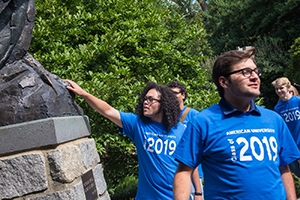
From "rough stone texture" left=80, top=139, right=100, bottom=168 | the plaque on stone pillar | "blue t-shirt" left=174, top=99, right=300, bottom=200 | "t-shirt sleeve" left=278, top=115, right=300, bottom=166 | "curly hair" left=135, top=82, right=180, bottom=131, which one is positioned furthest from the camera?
"curly hair" left=135, top=82, right=180, bottom=131

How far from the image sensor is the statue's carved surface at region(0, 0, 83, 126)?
3447mm

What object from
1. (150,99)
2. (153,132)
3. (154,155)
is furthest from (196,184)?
(150,99)

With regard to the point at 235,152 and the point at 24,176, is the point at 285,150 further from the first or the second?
the point at 24,176

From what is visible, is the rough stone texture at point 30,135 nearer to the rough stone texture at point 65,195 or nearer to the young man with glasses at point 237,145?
the rough stone texture at point 65,195

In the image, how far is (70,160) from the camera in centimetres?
344

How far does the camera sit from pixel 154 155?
3.76 meters

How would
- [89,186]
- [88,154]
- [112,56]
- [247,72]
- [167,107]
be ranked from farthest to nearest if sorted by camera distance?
[112,56], [167,107], [88,154], [89,186], [247,72]

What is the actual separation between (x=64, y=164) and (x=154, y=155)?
2.49ft

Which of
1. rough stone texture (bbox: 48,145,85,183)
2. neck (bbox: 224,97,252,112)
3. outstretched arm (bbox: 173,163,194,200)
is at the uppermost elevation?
neck (bbox: 224,97,252,112)

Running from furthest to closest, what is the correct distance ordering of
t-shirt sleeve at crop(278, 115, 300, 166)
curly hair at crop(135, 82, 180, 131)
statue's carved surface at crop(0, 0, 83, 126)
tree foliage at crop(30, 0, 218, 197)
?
1. tree foliage at crop(30, 0, 218, 197)
2. curly hair at crop(135, 82, 180, 131)
3. statue's carved surface at crop(0, 0, 83, 126)
4. t-shirt sleeve at crop(278, 115, 300, 166)

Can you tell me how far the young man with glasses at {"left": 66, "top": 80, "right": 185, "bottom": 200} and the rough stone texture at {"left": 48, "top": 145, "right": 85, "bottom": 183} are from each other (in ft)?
1.84

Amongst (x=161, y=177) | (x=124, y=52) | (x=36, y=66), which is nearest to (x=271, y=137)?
(x=161, y=177)

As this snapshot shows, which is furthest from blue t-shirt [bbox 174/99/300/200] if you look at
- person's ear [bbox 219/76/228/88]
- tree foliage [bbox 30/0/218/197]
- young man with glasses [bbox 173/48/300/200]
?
tree foliage [bbox 30/0/218/197]

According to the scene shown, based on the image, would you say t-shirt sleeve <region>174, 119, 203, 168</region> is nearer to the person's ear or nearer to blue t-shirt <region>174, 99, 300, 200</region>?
blue t-shirt <region>174, 99, 300, 200</region>
